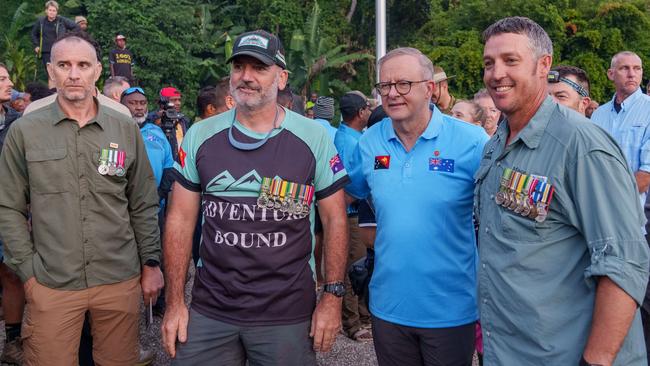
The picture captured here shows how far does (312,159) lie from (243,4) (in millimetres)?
22378

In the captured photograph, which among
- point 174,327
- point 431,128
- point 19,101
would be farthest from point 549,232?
point 19,101

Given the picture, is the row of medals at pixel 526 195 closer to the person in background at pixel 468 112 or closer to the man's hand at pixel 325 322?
the man's hand at pixel 325 322

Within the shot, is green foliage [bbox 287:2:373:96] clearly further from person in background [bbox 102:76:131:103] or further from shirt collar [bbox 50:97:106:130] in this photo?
shirt collar [bbox 50:97:106:130]

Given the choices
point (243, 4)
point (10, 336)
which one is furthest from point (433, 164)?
point (243, 4)

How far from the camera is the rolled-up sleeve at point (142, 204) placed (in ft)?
11.9

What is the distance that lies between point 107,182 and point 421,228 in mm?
1754

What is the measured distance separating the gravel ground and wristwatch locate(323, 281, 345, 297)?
230cm

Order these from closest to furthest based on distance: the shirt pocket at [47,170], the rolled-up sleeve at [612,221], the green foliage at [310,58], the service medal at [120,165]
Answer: the rolled-up sleeve at [612,221], the shirt pocket at [47,170], the service medal at [120,165], the green foliage at [310,58]

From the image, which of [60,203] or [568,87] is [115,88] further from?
[568,87]

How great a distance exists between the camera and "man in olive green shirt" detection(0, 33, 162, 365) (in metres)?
3.36

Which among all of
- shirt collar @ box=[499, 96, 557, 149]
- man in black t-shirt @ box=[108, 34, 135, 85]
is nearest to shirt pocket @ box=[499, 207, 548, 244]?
shirt collar @ box=[499, 96, 557, 149]

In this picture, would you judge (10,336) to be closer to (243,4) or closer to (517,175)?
(517,175)

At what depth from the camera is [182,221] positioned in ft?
9.97

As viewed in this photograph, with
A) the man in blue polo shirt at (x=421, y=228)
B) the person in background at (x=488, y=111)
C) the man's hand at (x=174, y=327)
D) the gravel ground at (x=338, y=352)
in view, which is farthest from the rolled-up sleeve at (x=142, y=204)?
the person in background at (x=488, y=111)
